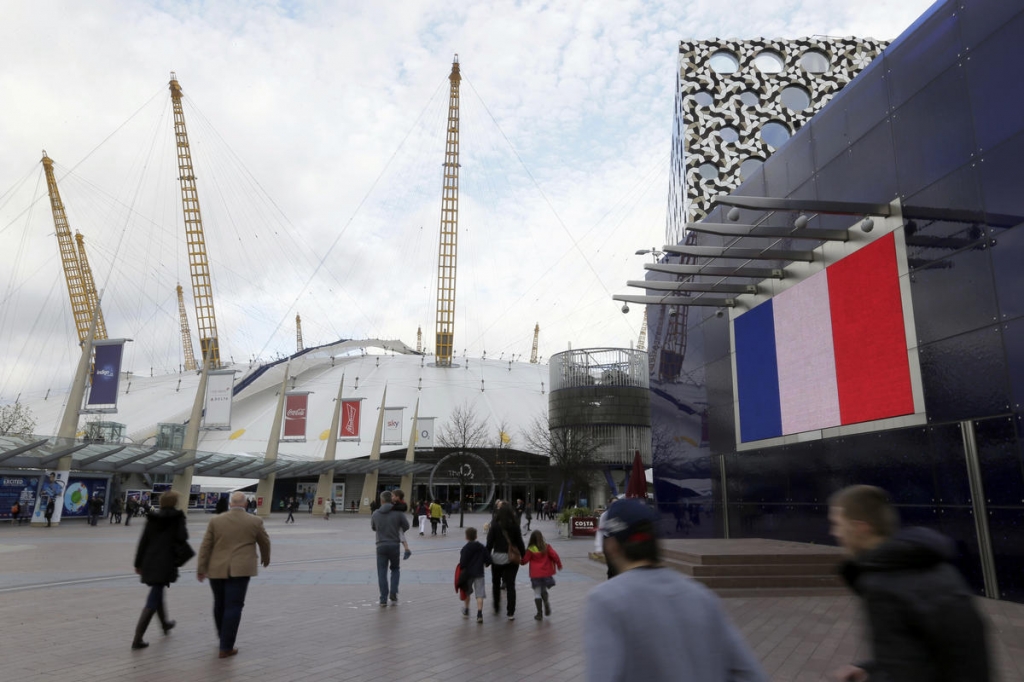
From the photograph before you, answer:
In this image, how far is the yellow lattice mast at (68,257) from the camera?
76.1 metres

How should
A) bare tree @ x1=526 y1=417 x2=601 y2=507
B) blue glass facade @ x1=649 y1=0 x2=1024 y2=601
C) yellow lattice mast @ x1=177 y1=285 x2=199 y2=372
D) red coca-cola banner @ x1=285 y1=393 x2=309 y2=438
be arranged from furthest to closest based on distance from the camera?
yellow lattice mast @ x1=177 y1=285 x2=199 y2=372, red coca-cola banner @ x1=285 y1=393 x2=309 y2=438, bare tree @ x1=526 y1=417 x2=601 y2=507, blue glass facade @ x1=649 y1=0 x2=1024 y2=601

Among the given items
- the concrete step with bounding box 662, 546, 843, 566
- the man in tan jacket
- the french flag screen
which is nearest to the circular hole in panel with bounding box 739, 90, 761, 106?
the french flag screen

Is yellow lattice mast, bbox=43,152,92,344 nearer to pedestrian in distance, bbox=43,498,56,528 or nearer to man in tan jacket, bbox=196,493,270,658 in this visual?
pedestrian in distance, bbox=43,498,56,528

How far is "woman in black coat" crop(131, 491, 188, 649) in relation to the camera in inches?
304

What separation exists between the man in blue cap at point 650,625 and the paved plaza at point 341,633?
167 inches

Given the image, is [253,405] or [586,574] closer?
[586,574]

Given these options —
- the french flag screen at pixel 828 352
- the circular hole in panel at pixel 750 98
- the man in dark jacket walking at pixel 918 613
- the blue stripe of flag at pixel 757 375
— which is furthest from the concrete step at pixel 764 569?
the circular hole in panel at pixel 750 98

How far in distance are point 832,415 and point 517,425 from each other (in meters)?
63.8

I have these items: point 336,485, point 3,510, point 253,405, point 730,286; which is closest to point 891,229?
point 730,286

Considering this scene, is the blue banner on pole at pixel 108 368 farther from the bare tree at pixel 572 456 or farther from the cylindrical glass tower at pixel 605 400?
the cylindrical glass tower at pixel 605 400

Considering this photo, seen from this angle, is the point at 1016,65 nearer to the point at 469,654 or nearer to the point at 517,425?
the point at 469,654

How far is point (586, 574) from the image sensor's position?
15.7 metres

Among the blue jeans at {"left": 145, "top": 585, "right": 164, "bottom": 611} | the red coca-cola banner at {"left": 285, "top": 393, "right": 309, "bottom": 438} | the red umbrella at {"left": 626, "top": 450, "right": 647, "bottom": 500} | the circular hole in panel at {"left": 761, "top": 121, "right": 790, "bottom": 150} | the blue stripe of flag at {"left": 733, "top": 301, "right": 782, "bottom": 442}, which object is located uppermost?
the circular hole in panel at {"left": 761, "top": 121, "right": 790, "bottom": 150}

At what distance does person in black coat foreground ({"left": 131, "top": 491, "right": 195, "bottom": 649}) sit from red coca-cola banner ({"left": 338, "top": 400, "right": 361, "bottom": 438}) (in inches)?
1772
